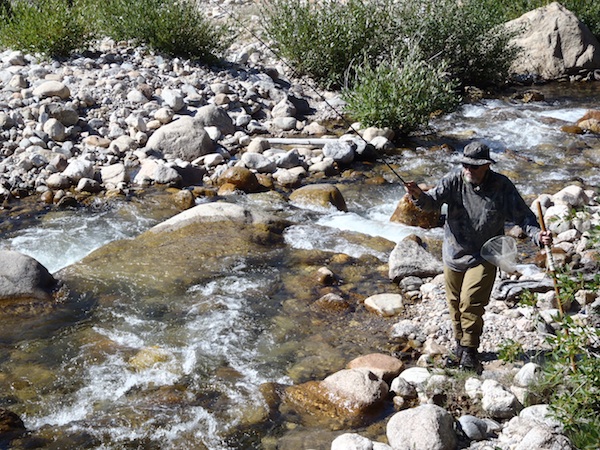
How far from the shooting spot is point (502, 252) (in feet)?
16.1

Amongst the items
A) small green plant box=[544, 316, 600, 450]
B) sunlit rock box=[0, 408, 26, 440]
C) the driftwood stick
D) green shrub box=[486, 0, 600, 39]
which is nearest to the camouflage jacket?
small green plant box=[544, 316, 600, 450]

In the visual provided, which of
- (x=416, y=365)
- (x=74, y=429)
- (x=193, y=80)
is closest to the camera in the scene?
(x=74, y=429)

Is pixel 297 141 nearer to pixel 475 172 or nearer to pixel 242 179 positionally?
pixel 242 179

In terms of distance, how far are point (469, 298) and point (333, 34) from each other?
10583mm

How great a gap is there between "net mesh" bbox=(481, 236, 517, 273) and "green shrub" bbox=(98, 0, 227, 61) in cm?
1143

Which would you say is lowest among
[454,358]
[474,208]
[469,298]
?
[454,358]

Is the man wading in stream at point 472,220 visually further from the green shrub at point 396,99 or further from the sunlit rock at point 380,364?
the green shrub at point 396,99

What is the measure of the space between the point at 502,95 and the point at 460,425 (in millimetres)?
12768

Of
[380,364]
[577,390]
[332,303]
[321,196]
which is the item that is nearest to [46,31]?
[321,196]

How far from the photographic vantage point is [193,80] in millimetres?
14242

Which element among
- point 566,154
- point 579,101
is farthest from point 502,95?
point 566,154

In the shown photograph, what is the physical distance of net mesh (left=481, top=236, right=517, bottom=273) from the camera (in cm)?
486

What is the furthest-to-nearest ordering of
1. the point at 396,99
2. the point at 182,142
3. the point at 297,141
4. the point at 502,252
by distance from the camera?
the point at 297,141 < the point at 396,99 < the point at 182,142 < the point at 502,252

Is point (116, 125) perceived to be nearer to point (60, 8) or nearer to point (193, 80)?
point (193, 80)
